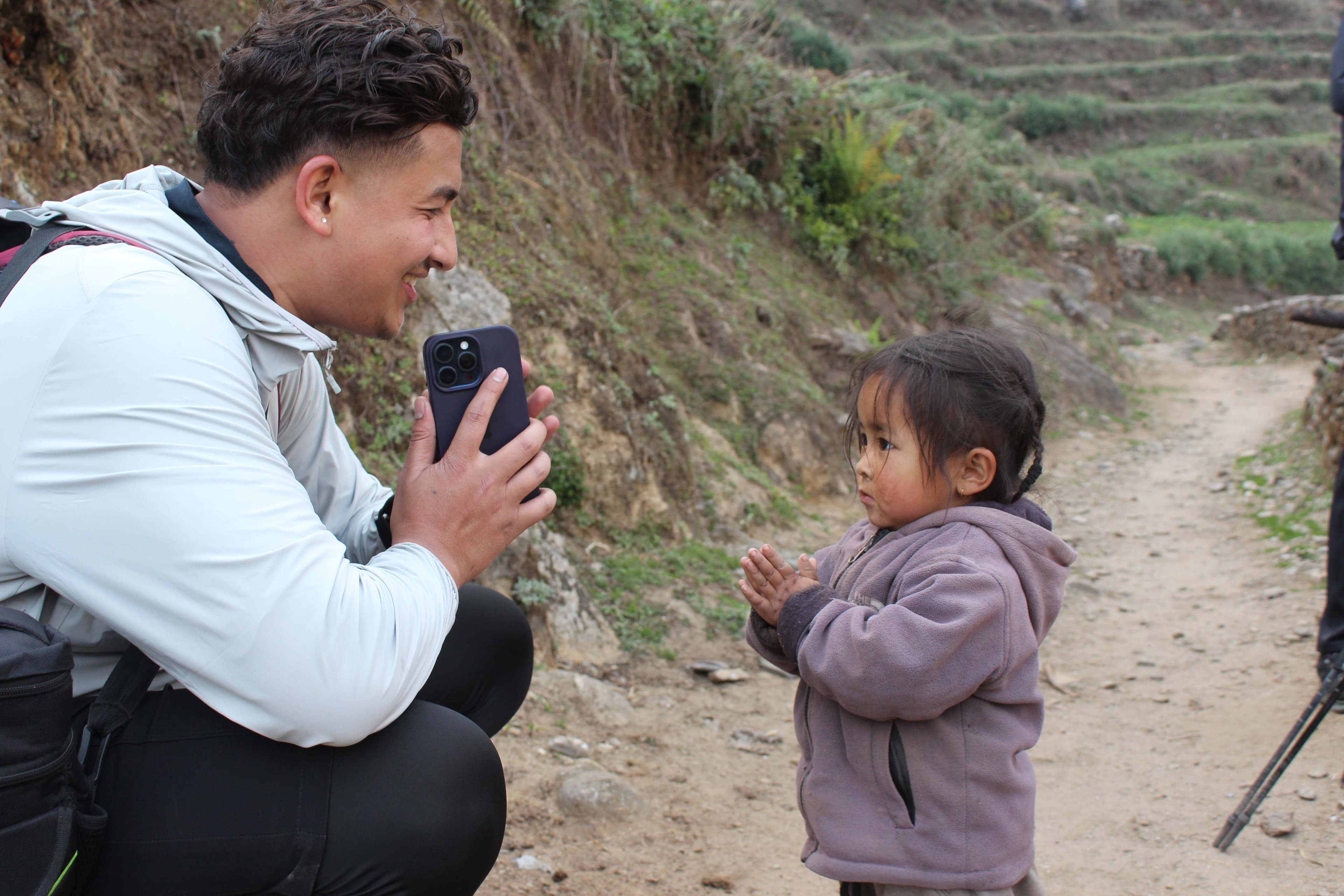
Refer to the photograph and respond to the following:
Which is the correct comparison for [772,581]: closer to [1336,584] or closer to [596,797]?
[596,797]

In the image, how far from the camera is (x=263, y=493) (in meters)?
1.30

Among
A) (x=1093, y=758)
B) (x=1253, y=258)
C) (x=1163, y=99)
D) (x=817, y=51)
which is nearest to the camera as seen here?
(x=1093, y=758)

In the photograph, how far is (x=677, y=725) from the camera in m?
3.37

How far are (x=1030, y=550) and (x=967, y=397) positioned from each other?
0.29 metres

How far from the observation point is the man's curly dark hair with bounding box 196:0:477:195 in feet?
5.08

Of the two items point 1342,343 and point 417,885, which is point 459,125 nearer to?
point 417,885

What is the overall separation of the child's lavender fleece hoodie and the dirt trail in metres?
0.39

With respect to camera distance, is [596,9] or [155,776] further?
[596,9]

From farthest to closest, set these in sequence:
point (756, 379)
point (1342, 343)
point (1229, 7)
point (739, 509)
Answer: point (1229, 7) → point (1342, 343) → point (756, 379) → point (739, 509)

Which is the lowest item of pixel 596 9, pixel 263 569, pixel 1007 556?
pixel 1007 556

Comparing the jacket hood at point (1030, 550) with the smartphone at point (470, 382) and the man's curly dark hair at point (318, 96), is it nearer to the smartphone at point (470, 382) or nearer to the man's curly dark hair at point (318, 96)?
the smartphone at point (470, 382)

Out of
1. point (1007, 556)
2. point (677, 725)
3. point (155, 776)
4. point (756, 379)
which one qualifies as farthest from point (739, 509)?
point (155, 776)

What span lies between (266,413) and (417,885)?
84 centimetres

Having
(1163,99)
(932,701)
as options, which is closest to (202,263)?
(932,701)
